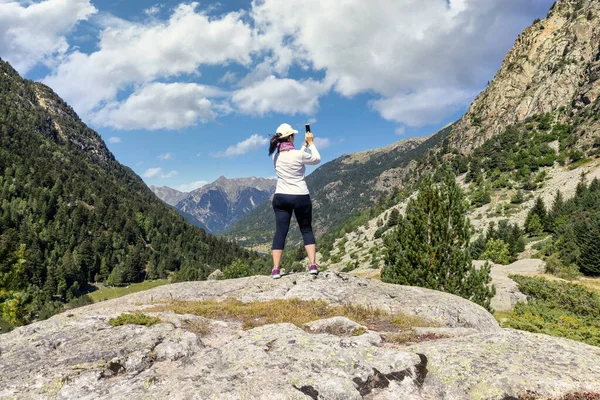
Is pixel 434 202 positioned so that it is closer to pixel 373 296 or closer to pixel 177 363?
pixel 373 296

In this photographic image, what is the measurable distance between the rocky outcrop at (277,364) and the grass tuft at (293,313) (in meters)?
0.85

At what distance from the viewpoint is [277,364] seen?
490cm

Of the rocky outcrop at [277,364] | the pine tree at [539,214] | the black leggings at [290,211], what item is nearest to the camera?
the rocky outcrop at [277,364]

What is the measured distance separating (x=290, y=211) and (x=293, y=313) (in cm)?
304

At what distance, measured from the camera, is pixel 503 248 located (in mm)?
52938

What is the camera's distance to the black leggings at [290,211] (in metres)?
9.51

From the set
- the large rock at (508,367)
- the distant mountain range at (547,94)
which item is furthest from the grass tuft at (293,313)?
the distant mountain range at (547,94)

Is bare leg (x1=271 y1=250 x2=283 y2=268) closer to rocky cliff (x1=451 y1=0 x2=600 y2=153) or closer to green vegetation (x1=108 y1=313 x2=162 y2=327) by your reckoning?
green vegetation (x1=108 y1=313 x2=162 y2=327)

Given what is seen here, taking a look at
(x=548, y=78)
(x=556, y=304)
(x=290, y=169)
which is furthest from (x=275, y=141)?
(x=548, y=78)

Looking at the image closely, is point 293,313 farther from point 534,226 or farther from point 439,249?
point 534,226

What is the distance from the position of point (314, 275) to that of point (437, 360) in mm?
6118

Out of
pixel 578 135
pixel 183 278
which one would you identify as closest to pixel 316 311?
pixel 578 135

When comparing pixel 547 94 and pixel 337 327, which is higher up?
pixel 547 94

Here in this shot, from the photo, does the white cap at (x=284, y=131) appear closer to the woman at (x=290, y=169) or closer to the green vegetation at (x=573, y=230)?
the woman at (x=290, y=169)
